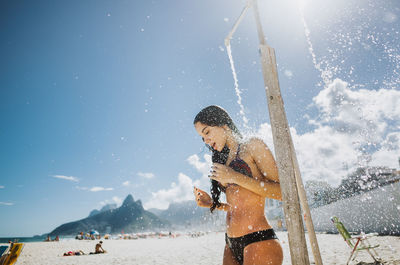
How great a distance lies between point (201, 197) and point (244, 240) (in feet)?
2.28

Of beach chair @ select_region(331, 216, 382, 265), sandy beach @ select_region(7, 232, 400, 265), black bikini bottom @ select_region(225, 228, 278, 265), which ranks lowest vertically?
sandy beach @ select_region(7, 232, 400, 265)

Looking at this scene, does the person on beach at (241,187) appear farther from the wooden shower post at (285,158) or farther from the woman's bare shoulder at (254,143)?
the wooden shower post at (285,158)

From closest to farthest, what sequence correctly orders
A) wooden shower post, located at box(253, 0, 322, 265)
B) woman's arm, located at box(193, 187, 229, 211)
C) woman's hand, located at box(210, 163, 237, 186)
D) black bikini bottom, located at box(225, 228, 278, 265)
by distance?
wooden shower post, located at box(253, 0, 322, 265)
woman's hand, located at box(210, 163, 237, 186)
black bikini bottom, located at box(225, 228, 278, 265)
woman's arm, located at box(193, 187, 229, 211)

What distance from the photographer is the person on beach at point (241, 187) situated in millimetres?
1636

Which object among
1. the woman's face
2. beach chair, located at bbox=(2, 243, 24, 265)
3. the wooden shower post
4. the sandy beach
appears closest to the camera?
the wooden shower post

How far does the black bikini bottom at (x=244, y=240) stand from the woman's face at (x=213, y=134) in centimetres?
81

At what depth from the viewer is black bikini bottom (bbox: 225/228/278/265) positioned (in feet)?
5.66

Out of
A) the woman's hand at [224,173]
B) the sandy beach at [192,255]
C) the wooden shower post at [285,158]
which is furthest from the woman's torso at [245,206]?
the sandy beach at [192,255]

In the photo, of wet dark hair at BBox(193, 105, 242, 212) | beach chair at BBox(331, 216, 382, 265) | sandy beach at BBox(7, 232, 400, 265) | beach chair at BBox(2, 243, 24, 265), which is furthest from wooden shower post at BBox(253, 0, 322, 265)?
sandy beach at BBox(7, 232, 400, 265)

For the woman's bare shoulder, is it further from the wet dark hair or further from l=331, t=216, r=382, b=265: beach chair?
l=331, t=216, r=382, b=265: beach chair

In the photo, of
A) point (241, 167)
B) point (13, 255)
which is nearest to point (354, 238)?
point (241, 167)

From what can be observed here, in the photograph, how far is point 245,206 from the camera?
1939 mm

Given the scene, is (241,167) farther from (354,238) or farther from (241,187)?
(354,238)

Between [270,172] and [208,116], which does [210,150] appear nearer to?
[208,116]
